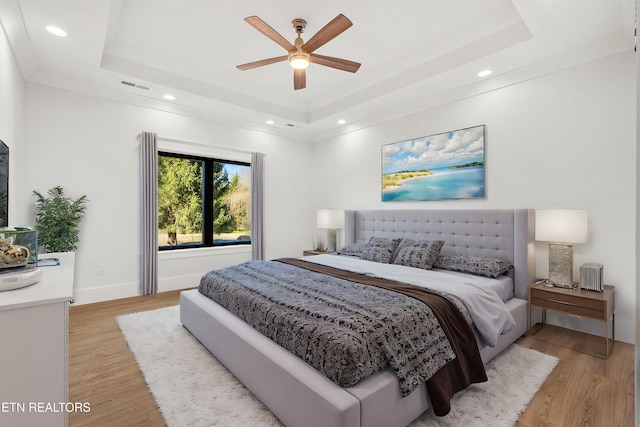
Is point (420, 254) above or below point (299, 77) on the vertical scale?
below

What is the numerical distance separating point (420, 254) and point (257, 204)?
3.01 meters

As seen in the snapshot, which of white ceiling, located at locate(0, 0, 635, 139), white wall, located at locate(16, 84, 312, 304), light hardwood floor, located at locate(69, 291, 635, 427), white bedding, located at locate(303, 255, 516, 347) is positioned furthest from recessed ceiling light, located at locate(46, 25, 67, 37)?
white bedding, located at locate(303, 255, 516, 347)

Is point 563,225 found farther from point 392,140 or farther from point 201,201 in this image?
point 201,201

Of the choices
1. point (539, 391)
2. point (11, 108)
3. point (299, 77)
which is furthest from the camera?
point (299, 77)

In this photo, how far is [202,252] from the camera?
497 cm

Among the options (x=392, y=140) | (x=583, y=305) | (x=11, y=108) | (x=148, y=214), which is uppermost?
(x=392, y=140)

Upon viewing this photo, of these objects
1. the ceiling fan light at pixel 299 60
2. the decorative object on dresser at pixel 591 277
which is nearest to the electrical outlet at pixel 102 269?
the ceiling fan light at pixel 299 60

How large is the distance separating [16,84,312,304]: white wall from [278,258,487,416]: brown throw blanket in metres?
3.66

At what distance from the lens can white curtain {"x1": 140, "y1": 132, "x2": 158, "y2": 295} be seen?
14.0ft

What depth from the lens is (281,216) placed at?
228 inches

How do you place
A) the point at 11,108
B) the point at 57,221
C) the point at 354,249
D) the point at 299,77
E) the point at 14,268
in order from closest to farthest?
the point at 14,268
the point at 11,108
the point at 299,77
the point at 57,221
the point at 354,249

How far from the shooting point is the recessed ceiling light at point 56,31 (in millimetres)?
2631

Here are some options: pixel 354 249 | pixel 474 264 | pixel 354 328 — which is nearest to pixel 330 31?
pixel 354 328

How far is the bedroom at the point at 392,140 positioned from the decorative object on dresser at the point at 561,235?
0.29 m
